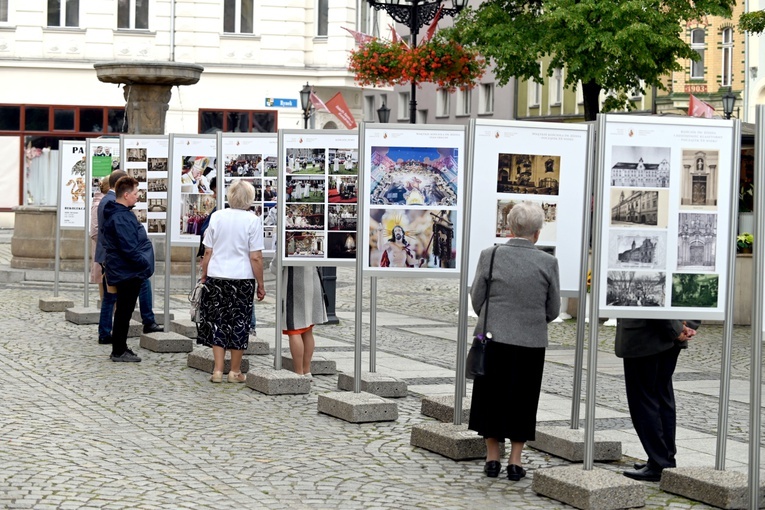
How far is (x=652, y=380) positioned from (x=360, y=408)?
2.65 metres

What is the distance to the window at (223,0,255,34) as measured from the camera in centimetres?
4044

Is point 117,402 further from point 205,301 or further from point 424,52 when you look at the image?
point 424,52

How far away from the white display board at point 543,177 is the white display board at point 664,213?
113cm

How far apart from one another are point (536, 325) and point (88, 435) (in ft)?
10.8

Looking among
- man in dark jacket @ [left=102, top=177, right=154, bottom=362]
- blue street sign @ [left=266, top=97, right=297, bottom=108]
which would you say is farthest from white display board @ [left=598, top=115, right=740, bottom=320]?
blue street sign @ [left=266, top=97, right=297, bottom=108]

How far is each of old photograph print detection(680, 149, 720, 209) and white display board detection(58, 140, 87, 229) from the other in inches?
475

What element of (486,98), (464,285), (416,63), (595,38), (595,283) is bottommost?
(464,285)

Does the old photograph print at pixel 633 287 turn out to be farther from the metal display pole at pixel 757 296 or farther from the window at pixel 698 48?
the window at pixel 698 48

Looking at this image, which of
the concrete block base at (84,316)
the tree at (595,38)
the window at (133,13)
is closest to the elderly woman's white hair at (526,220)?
the concrete block base at (84,316)

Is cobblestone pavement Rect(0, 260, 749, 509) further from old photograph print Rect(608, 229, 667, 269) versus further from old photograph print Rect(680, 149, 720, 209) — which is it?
old photograph print Rect(680, 149, 720, 209)

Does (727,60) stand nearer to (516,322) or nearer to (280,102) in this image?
(280,102)

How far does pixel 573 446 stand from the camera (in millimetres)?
9391

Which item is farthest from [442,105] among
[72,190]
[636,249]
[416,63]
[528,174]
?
[636,249]

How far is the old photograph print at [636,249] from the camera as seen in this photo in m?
8.29
